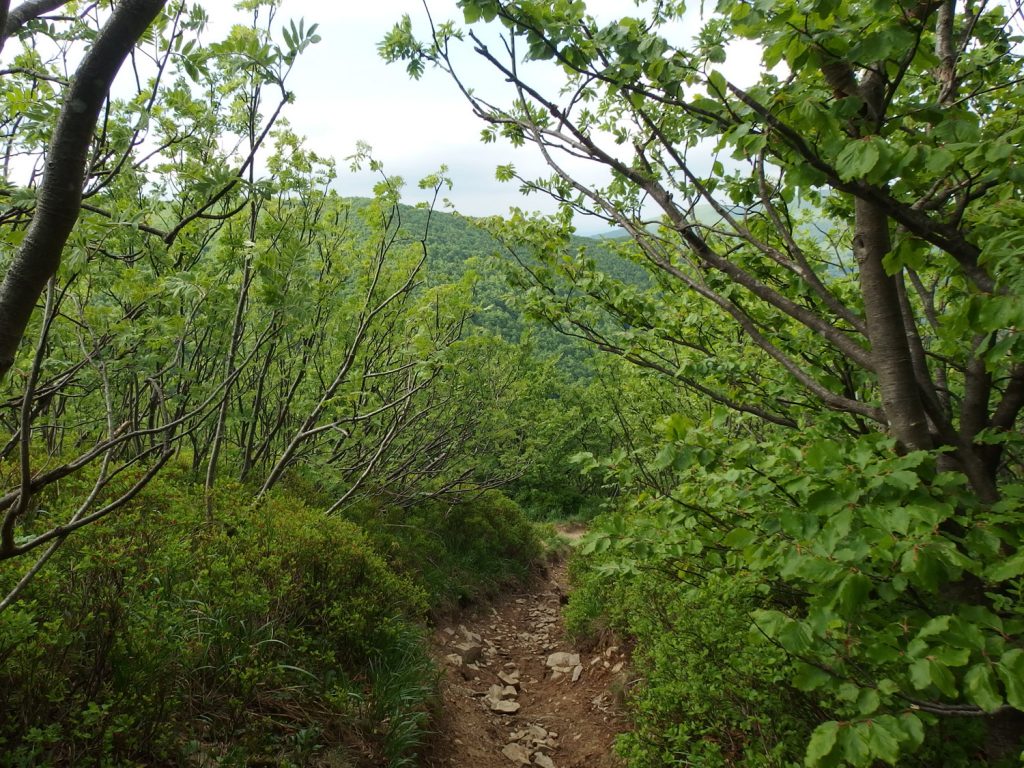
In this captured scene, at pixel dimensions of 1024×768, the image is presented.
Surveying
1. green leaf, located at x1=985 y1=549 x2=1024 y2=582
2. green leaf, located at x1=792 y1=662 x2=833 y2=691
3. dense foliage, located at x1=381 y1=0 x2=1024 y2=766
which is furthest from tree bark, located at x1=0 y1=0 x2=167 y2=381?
green leaf, located at x1=985 y1=549 x2=1024 y2=582

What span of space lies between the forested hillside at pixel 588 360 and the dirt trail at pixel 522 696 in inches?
2.4

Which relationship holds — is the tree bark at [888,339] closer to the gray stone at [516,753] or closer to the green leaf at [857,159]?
the green leaf at [857,159]

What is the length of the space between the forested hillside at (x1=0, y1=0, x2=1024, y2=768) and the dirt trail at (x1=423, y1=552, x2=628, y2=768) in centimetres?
6

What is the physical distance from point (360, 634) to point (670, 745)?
8.74 ft

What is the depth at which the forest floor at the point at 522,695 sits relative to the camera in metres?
5.20

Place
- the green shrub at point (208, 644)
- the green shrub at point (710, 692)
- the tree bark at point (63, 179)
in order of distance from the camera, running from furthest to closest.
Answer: the green shrub at point (710, 692), the green shrub at point (208, 644), the tree bark at point (63, 179)

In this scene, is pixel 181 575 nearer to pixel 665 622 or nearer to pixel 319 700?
pixel 319 700

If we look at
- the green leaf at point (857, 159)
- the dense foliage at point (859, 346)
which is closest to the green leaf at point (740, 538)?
the dense foliage at point (859, 346)

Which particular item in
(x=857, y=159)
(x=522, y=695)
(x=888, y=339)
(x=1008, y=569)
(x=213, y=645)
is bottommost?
(x=522, y=695)

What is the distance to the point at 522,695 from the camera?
6.63 metres

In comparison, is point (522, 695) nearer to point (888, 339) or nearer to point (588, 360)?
point (588, 360)

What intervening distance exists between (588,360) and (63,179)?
5.83 meters

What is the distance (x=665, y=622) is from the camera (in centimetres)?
534

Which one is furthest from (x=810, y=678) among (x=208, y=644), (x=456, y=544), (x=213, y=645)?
(x=456, y=544)
